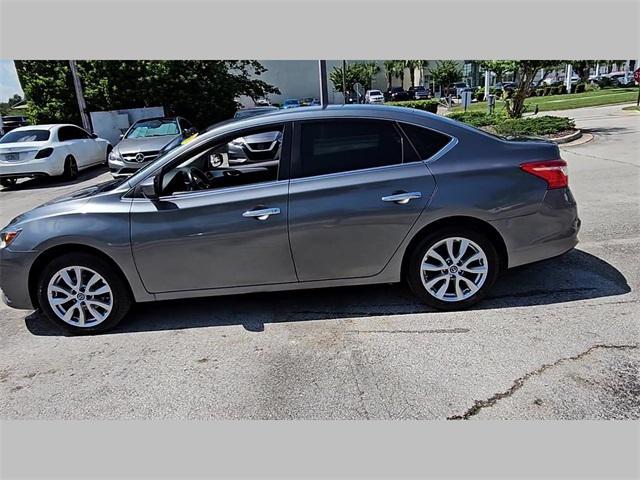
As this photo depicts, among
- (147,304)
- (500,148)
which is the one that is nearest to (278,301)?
(147,304)

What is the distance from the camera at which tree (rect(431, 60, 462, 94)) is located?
57656 millimetres

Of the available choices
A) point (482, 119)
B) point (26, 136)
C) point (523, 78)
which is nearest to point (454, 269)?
point (26, 136)

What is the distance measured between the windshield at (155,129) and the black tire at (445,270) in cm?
1009

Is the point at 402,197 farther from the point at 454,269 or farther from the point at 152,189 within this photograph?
the point at 152,189

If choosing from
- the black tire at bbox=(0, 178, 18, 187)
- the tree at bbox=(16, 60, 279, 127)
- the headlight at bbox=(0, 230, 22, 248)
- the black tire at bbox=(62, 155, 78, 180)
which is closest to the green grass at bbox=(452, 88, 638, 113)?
the tree at bbox=(16, 60, 279, 127)

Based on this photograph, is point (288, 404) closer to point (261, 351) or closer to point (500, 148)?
point (261, 351)

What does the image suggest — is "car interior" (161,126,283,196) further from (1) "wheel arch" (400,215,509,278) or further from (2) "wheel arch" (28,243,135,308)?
(1) "wheel arch" (400,215,509,278)

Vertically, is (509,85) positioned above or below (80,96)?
below

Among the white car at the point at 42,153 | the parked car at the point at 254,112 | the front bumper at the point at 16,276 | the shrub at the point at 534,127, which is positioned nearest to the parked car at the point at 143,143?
the parked car at the point at 254,112

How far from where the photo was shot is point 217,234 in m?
3.58

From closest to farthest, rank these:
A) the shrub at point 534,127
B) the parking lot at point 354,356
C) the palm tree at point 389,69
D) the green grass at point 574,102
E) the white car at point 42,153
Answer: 1. the parking lot at point 354,356
2. the white car at point 42,153
3. the shrub at point 534,127
4. the green grass at point 574,102
5. the palm tree at point 389,69

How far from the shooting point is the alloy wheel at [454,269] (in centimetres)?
370

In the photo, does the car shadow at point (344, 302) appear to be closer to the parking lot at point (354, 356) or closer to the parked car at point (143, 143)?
the parking lot at point (354, 356)

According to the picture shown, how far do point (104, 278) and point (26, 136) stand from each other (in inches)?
434
